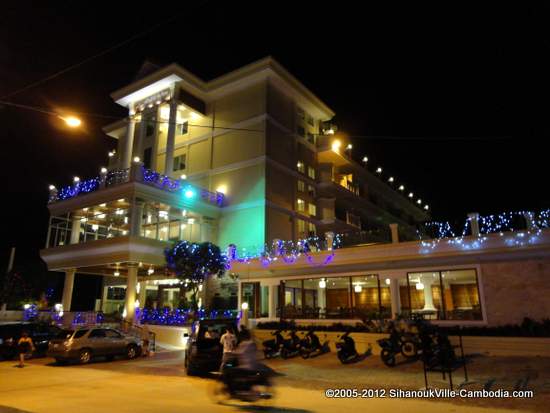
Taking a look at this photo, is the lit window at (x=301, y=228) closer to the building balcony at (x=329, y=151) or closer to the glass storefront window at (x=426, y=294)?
the building balcony at (x=329, y=151)

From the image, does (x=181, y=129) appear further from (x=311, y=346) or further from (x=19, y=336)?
(x=311, y=346)

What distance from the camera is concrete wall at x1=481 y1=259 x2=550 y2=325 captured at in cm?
1566

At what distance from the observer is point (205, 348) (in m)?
13.0

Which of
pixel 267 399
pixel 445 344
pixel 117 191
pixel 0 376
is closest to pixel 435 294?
pixel 445 344

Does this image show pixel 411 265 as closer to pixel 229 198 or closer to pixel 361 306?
pixel 361 306

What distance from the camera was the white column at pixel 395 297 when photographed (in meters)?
18.7

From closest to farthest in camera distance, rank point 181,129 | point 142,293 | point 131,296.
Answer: point 131,296
point 142,293
point 181,129

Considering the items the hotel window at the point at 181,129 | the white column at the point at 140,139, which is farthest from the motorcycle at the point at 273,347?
the hotel window at the point at 181,129

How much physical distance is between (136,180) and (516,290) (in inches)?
807

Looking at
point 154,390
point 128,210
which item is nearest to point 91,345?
point 154,390

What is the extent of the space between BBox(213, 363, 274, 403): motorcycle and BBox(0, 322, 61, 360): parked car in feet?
45.7

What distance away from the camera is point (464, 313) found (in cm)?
1712

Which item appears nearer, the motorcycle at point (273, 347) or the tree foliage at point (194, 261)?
the motorcycle at point (273, 347)

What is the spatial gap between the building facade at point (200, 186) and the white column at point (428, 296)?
35.7ft
